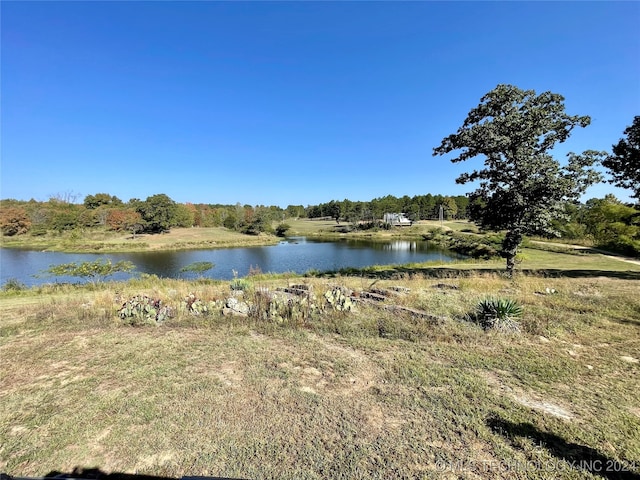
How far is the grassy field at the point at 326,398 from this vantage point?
2.72 m

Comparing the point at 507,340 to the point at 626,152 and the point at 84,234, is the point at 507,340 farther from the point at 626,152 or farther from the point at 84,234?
the point at 84,234

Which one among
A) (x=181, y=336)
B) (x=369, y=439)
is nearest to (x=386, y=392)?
(x=369, y=439)

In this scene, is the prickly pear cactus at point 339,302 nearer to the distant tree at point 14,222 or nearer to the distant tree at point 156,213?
the distant tree at point 156,213

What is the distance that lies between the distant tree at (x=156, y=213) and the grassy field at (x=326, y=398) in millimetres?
69716

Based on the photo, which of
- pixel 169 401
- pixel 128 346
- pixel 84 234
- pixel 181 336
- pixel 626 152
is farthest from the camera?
pixel 84 234

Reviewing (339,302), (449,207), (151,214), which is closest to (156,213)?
(151,214)

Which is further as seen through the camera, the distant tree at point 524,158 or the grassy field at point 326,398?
the distant tree at point 524,158

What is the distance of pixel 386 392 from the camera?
3.82m

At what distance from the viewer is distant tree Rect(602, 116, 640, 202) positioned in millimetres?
12242

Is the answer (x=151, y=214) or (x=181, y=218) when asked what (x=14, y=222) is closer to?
(x=151, y=214)

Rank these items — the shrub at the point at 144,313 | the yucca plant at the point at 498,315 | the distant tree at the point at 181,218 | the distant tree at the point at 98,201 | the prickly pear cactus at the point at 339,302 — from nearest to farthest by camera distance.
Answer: the yucca plant at the point at 498,315, the shrub at the point at 144,313, the prickly pear cactus at the point at 339,302, the distant tree at the point at 181,218, the distant tree at the point at 98,201

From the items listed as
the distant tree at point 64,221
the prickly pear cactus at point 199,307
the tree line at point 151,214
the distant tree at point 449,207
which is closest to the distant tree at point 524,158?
the prickly pear cactus at point 199,307

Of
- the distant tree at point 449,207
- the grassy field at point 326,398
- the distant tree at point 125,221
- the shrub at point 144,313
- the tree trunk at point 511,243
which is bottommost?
the grassy field at point 326,398

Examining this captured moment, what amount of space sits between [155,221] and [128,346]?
72.0 metres
